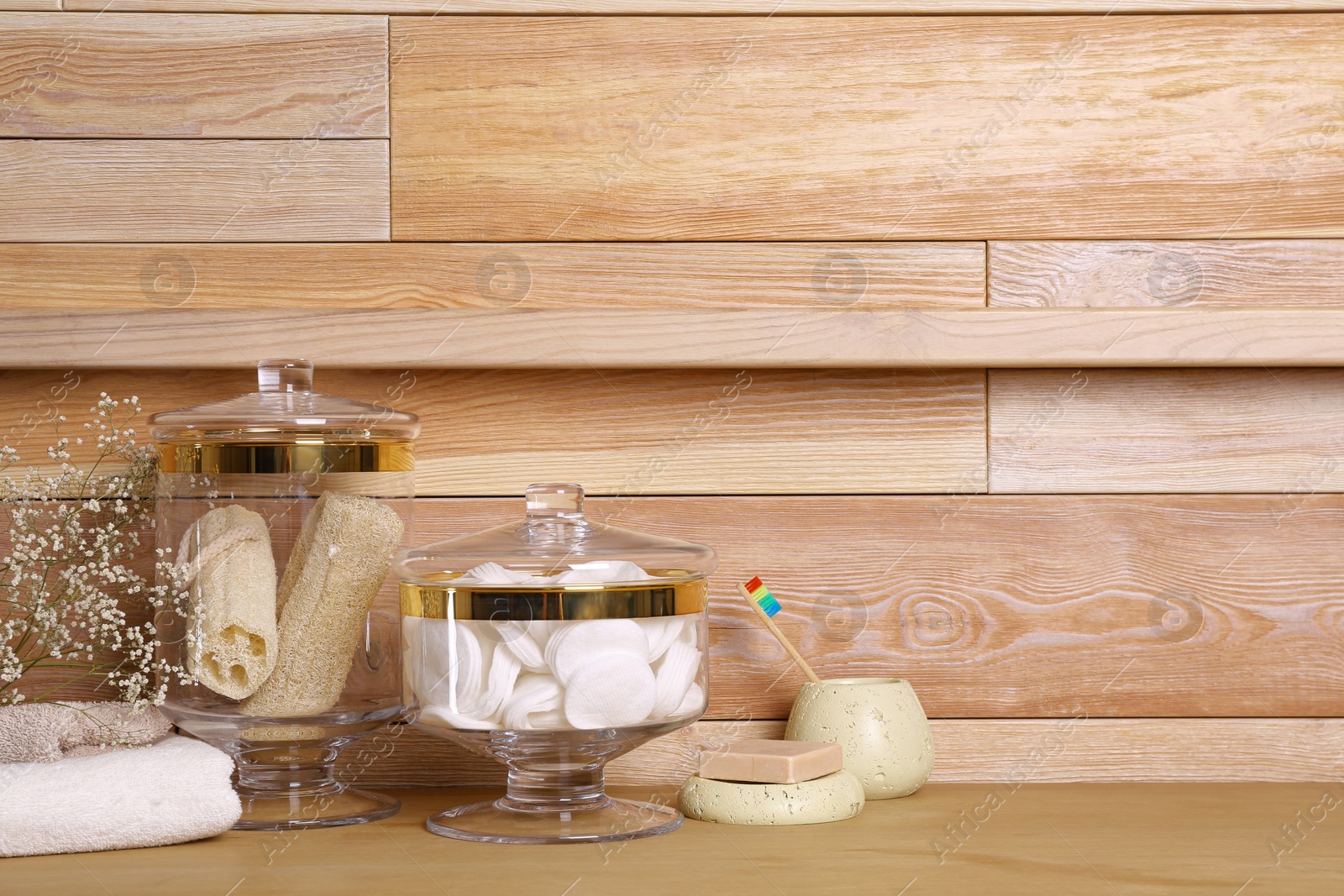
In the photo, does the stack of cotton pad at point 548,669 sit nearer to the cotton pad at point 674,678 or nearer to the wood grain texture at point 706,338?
the cotton pad at point 674,678

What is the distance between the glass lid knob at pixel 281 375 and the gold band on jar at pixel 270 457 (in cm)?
6

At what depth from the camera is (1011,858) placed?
0.75m

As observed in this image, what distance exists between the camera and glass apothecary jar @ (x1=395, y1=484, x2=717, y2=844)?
2.51 ft

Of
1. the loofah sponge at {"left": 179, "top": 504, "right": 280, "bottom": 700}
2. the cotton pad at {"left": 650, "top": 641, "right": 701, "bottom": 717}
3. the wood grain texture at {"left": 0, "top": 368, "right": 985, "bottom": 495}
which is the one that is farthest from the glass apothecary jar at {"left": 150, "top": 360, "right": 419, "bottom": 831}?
the cotton pad at {"left": 650, "top": 641, "right": 701, "bottom": 717}

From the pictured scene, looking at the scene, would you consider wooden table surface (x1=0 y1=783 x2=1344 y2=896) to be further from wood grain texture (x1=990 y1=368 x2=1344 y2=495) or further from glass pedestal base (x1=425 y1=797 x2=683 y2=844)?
wood grain texture (x1=990 y1=368 x2=1344 y2=495)

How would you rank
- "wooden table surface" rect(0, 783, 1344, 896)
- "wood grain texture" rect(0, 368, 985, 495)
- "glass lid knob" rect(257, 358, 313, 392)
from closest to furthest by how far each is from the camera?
"wooden table surface" rect(0, 783, 1344, 896) → "glass lid knob" rect(257, 358, 313, 392) → "wood grain texture" rect(0, 368, 985, 495)

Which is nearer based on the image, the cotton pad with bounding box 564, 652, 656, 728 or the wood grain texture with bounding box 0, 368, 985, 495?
the cotton pad with bounding box 564, 652, 656, 728

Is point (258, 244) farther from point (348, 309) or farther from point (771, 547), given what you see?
point (771, 547)

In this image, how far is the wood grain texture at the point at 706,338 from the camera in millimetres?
936

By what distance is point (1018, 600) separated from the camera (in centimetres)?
99

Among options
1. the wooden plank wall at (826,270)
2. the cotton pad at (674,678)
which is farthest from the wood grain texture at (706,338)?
the cotton pad at (674,678)

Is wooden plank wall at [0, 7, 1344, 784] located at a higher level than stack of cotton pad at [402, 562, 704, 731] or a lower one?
higher

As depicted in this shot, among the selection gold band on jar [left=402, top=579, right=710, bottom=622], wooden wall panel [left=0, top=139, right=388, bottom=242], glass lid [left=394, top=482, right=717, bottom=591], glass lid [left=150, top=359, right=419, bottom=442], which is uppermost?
wooden wall panel [left=0, top=139, right=388, bottom=242]

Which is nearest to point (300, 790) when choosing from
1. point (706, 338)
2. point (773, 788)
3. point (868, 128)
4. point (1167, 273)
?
point (773, 788)
